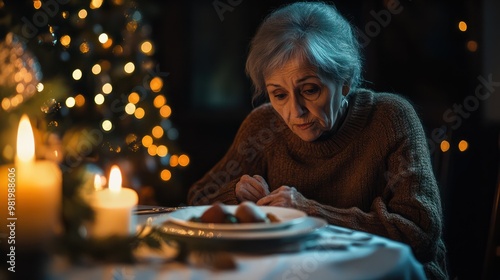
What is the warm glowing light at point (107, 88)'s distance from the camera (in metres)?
3.15

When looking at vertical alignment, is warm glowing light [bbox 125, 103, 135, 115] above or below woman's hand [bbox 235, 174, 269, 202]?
above

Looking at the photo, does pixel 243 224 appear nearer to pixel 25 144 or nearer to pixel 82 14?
pixel 25 144

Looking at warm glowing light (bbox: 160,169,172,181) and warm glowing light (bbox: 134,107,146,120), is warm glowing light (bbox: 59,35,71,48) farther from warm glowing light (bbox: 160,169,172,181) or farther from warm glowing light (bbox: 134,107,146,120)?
warm glowing light (bbox: 160,169,172,181)

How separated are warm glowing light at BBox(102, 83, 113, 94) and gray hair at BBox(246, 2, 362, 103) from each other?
1.04 meters

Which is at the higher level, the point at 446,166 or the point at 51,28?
the point at 51,28

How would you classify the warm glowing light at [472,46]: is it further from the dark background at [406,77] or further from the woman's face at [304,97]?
the woman's face at [304,97]

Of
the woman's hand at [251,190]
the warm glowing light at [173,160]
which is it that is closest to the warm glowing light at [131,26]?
the warm glowing light at [173,160]

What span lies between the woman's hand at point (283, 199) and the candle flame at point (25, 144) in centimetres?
92

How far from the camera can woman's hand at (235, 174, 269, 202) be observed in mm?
2080

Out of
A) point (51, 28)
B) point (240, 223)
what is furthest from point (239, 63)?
point (240, 223)

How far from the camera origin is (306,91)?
7.12ft

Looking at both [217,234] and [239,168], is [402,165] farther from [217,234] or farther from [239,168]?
[217,234]

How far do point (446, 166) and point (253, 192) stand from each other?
27.7 inches

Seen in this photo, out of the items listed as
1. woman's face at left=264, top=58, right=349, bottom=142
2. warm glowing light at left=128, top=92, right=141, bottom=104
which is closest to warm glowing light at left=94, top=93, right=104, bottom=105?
warm glowing light at left=128, top=92, right=141, bottom=104
